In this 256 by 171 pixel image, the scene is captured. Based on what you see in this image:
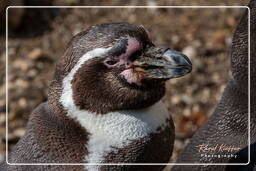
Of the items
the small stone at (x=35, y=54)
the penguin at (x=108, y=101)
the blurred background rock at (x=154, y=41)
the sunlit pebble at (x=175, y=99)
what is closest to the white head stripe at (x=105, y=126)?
the penguin at (x=108, y=101)

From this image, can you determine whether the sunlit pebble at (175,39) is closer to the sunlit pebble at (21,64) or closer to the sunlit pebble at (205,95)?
the sunlit pebble at (205,95)

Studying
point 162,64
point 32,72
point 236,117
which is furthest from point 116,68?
point 32,72

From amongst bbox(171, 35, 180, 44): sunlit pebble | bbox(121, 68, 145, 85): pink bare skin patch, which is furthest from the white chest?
bbox(171, 35, 180, 44): sunlit pebble

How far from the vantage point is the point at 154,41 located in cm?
468

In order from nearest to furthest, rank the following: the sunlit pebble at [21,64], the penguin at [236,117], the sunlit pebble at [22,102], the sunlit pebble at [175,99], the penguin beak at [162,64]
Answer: the penguin beak at [162,64] < the penguin at [236,117] < the sunlit pebble at [22,102] < the sunlit pebble at [175,99] < the sunlit pebble at [21,64]

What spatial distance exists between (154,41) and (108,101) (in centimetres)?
216

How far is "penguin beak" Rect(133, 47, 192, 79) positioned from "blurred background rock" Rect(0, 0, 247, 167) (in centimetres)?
173

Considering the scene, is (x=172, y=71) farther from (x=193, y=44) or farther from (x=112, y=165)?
(x=193, y=44)

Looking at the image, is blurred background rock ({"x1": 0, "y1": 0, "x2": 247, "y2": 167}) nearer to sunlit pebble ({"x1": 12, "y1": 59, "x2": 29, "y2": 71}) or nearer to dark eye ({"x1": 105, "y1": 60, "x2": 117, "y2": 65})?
sunlit pebble ({"x1": 12, "y1": 59, "x2": 29, "y2": 71})

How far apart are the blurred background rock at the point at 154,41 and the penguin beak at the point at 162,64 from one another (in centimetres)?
173

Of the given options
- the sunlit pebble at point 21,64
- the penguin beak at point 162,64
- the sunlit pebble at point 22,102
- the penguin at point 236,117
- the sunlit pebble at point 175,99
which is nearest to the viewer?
the penguin beak at point 162,64

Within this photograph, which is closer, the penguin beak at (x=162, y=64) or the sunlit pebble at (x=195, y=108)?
the penguin beak at (x=162, y=64)

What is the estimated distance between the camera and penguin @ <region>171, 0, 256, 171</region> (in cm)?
304

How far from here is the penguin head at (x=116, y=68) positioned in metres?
2.52
